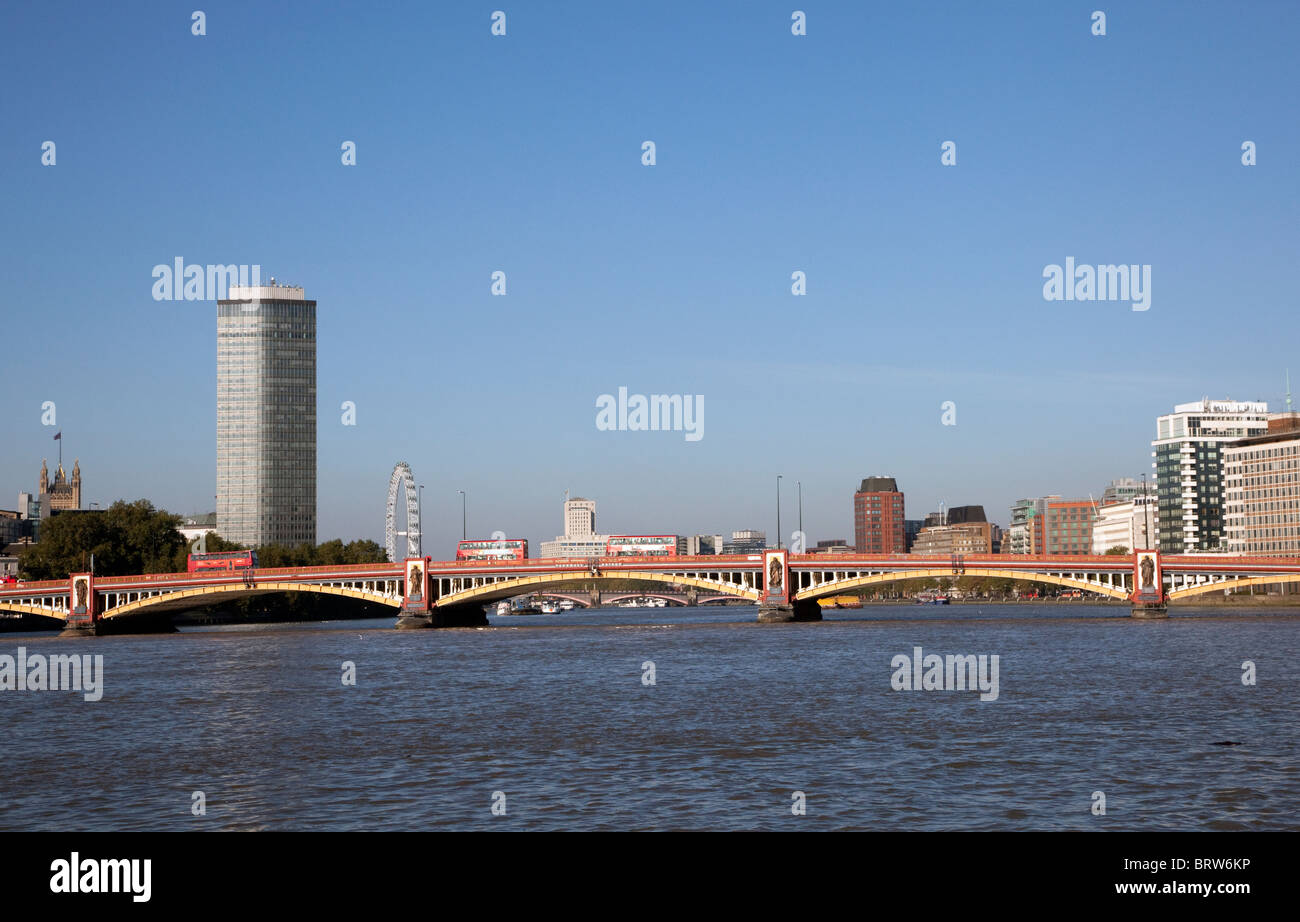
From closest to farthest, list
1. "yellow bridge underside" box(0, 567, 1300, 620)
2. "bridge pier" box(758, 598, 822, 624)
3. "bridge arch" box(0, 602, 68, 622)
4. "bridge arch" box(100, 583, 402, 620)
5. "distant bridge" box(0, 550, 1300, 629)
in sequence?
"yellow bridge underside" box(0, 567, 1300, 620) < "distant bridge" box(0, 550, 1300, 629) < "bridge pier" box(758, 598, 822, 624) < "bridge arch" box(100, 583, 402, 620) < "bridge arch" box(0, 602, 68, 622)

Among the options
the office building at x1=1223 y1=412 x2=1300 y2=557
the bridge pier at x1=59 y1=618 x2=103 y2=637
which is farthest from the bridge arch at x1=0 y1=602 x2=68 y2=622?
the office building at x1=1223 y1=412 x2=1300 y2=557

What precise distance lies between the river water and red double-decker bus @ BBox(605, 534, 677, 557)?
5210 cm

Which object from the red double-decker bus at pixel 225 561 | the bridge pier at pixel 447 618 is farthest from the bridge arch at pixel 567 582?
the red double-decker bus at pixel 225 561

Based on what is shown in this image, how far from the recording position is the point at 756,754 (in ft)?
112

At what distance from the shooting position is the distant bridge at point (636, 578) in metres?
114

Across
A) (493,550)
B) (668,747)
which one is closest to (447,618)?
(493,550)

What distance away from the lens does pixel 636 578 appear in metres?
123

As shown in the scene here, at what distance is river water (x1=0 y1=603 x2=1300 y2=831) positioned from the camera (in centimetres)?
2617

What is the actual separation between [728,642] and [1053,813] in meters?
66.9

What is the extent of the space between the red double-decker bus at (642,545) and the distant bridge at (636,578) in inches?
115

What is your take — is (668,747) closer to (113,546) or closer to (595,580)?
(595,580)

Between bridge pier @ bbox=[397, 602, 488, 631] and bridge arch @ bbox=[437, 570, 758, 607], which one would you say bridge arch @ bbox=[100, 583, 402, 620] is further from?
bridge arch @ bbox=[437, 570, 758, 607]
